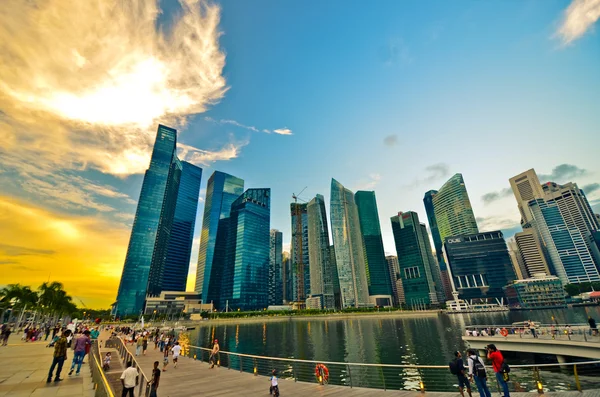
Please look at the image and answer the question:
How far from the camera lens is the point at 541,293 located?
577 feet

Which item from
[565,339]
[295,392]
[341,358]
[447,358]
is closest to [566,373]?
[565,339]

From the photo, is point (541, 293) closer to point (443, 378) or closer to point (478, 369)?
point (443, 378)

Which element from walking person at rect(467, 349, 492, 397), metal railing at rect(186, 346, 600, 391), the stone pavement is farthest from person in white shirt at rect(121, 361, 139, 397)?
walking person at rect(467, 349, 492, 397)

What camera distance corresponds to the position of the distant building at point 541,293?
172500 millimetres

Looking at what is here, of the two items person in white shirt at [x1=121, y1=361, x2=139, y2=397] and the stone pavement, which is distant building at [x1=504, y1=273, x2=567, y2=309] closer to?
person in white shirt at [x1=121, y1=361, x2=139, y2=397]

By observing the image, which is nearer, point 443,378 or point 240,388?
point 240,388

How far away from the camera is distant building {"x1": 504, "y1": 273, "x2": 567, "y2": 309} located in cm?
17250

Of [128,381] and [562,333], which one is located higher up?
[128,381]

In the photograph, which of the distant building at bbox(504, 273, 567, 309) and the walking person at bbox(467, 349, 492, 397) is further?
the distant building at bbox(504, 273, 567, 309)

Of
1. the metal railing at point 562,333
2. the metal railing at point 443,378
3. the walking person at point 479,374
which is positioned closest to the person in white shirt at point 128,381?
the metal railing at point 443,378

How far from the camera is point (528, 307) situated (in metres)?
179

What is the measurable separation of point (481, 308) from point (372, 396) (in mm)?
240127

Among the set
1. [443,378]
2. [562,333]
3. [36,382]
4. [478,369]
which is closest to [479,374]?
[478,369]

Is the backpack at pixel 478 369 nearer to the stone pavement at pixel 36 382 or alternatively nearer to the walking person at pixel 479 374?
the walking person at pixel 479 374
